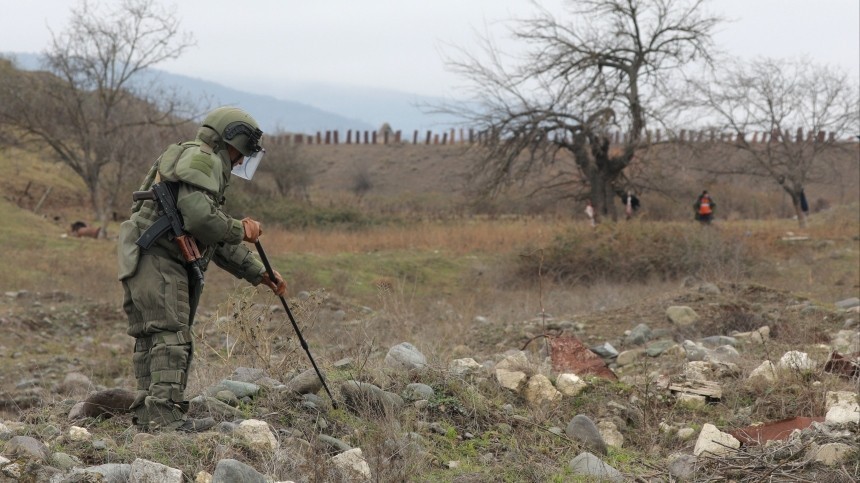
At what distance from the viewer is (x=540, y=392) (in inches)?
244

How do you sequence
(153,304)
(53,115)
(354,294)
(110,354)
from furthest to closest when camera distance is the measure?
(53,115) < (354,294) < (110,354) < (153,304)

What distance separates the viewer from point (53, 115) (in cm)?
2261

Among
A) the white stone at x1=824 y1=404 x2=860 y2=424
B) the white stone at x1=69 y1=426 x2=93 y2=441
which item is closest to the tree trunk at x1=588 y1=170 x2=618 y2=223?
the white stone at x1=824 y1=404 x2=860 y2=424

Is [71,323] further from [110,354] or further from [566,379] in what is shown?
[566,379]

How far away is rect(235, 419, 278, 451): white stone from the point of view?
4.41 metres

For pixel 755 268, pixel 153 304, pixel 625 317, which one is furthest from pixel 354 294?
pixel 153 304

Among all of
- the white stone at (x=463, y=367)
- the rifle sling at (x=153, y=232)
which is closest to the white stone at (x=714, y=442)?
the white stone at (x=463, y=367)

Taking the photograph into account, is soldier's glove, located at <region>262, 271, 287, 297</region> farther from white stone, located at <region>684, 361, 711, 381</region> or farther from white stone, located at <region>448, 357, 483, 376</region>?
white stone, located at <region>684, 361, 711, 381</region>

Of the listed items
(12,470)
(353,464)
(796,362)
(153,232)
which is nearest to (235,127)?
(153,232)

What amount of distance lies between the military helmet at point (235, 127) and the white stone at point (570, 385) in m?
2.83

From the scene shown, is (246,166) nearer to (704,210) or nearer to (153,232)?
(153,232)

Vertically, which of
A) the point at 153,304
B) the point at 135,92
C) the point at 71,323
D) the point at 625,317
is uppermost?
the point at 135,92

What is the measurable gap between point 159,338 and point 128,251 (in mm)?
471

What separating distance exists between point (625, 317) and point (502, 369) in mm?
4789
